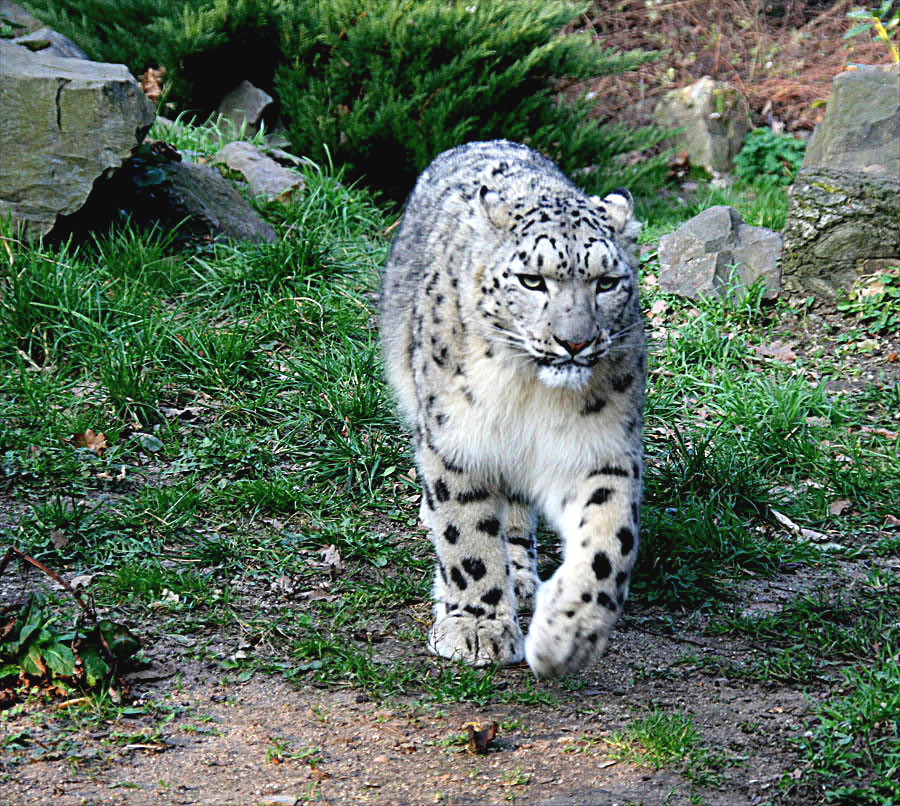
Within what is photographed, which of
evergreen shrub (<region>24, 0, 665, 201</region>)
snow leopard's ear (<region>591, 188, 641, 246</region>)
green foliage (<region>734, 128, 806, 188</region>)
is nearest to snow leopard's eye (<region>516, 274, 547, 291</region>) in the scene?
snow leopard's ear (<region>591, 188, 641, 246</region>)

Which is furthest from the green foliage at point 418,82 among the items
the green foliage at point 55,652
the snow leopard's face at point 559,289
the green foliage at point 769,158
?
the green foliage at point 55,652

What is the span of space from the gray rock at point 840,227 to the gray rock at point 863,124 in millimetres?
1509

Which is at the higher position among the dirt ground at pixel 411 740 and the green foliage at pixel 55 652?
the green foliage at pixel 55 652

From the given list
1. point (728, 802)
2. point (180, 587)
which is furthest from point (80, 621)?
point (728, 802)

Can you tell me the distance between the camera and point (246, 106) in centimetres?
1067

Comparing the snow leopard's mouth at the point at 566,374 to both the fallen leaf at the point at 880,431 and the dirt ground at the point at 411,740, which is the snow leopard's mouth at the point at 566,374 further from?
the fallen leaf at the point at 880,431

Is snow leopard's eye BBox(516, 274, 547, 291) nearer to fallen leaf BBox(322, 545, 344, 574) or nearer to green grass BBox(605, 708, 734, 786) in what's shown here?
green grass BBox(605, 708, 734, 786)

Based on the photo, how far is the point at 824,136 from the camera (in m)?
9.83

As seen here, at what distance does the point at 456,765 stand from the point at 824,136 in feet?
24.5

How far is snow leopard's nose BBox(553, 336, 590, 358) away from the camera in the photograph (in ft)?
13.9

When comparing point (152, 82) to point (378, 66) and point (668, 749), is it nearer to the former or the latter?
point (378, 66)

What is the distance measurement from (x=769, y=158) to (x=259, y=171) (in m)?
5.80

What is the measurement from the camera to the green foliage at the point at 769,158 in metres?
12.3

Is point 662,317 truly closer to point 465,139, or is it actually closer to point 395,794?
point 465,139
